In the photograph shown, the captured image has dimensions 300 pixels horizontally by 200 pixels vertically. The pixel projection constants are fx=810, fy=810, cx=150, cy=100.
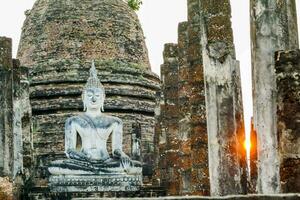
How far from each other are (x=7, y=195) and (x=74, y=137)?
30.6 feet

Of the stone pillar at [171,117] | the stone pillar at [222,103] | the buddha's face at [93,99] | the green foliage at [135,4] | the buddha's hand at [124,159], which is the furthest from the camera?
the green foliage at [135,4]

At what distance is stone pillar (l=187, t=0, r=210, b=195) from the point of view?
891 centimetres

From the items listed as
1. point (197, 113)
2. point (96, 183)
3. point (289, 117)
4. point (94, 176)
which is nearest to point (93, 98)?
point (94, 176)

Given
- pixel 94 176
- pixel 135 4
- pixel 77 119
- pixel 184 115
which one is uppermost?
pixel 135 4

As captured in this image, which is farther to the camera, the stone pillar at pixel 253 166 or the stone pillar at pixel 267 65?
the stone pillar at pixel 253 166

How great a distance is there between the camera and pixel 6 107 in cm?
841

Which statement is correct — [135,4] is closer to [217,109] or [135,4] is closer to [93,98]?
[93,98]

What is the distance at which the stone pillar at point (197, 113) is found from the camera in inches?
351

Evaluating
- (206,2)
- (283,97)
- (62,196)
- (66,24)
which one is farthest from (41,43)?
(283,97)

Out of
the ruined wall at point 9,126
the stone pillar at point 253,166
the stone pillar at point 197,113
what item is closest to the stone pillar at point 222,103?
the stone pillar at point 253,166

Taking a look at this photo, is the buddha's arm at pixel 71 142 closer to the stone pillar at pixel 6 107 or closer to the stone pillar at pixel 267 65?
the stone pillar at pixel 6 107

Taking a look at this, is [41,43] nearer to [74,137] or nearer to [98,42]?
[98,42]

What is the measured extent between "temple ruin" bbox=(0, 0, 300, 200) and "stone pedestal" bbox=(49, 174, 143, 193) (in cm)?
44

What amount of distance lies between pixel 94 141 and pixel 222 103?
970 centimetres
